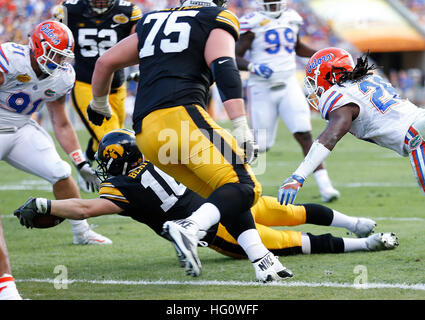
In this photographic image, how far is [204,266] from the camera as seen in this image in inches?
170

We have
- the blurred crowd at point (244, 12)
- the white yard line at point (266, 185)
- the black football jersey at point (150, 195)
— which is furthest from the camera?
the blurred crowd at point (244, 12)

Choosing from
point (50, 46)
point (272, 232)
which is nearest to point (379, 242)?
point (272, 232)

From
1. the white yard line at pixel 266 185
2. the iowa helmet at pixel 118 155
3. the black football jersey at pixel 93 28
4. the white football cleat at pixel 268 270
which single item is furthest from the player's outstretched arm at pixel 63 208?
the white yard line at pixel 266 185

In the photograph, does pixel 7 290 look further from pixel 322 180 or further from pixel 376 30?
pixel 376 30

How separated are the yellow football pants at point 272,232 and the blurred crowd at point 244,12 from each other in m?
13.3

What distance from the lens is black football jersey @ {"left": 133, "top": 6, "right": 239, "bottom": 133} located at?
3.57m

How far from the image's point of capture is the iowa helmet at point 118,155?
408 centimetres

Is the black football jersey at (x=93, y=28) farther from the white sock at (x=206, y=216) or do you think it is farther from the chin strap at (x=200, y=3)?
the white sock at (x=206, y=216)

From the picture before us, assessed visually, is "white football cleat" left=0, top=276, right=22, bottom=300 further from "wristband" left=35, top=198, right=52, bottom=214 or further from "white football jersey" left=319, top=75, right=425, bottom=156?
"white football jersey" left=319, top=75, right=425, bottom=156

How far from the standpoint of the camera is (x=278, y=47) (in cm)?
745

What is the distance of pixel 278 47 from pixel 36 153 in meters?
3.48

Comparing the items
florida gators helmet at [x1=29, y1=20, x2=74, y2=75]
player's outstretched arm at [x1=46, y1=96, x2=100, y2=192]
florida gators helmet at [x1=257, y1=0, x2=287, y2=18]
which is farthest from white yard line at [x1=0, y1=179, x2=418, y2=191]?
florida gators helmet at [x1=29, y1=20, x2=74, y2=75]

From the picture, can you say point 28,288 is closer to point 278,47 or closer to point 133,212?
point 133,212

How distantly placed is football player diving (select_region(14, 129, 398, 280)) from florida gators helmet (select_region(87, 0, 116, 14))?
2578 mm
